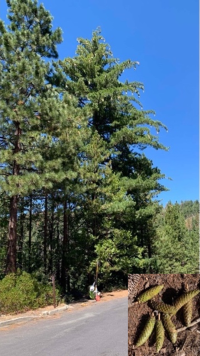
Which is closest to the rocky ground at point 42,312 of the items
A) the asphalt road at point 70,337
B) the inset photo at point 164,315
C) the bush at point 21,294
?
the bush at point 21,294

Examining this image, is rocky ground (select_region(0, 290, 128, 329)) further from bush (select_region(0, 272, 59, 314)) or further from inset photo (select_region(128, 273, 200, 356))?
inset photo (select_region(128, 273, 200, 356))

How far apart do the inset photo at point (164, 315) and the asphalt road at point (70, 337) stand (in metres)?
2.89

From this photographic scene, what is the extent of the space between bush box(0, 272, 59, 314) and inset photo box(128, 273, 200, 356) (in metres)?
7.77

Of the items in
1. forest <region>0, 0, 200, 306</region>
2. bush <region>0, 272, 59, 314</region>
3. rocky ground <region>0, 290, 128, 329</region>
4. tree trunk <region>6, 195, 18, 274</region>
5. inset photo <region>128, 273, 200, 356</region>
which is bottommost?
rocky ground <region>0, 290, 128, 329</region>

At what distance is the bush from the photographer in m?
8.50

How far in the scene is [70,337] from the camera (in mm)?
5812

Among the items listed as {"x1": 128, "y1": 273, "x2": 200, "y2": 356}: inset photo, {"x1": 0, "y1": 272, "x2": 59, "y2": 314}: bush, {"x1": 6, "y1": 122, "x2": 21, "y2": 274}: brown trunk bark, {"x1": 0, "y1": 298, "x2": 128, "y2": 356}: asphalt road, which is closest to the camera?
{"x1": 128, "y1": 273, "x2": 200, "y2": 356}: inset photo

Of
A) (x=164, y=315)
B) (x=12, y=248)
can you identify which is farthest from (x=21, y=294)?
(x=164, y=315)

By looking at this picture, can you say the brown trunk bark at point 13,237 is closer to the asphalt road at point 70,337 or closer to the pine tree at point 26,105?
the pine tree at point 26,105

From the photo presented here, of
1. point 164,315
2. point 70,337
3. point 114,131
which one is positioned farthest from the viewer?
point 114,131

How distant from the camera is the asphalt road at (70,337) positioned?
4.75 meters

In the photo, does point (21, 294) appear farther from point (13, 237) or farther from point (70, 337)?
point (70, 337)

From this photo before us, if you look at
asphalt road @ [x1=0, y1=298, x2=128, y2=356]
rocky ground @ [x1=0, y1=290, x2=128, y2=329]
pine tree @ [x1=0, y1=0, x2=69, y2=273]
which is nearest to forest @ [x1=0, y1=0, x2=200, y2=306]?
pine tree @ [x1=0, y1=0, x2=69, y2=273]

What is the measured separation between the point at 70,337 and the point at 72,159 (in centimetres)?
611
